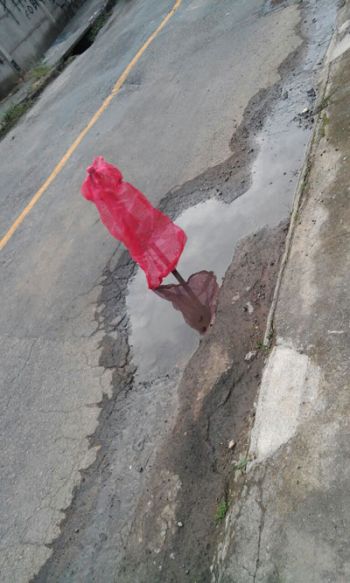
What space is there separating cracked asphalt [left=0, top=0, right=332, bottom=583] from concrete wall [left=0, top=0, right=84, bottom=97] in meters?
4.89

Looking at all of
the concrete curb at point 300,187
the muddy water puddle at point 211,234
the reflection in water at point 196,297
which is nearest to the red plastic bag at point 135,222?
the reflection in water at point 196,297

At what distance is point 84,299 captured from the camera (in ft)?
17.1

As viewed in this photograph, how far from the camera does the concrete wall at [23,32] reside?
13094 mm

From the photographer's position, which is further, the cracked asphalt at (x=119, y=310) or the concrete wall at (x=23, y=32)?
the concrete wall at (x=23, y=32)

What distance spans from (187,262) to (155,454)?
2.13 meters

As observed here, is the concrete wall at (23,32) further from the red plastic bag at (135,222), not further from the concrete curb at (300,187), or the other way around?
the red plastic bag at (135,222)

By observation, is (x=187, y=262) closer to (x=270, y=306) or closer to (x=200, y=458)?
(x=270, y=306)

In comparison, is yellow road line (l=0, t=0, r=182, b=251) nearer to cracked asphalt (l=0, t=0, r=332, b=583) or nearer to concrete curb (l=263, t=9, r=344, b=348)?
cracked asphalt (l=0, t=0, r=332, b=583)

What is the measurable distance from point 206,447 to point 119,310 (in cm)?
199

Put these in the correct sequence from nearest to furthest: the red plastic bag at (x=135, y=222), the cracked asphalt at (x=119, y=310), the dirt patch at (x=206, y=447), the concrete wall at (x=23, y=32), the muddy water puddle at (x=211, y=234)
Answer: the dirt patch at (x=206, y=447)
the cracked asphalt at (x=119, y=310)
the red plastic bag at (x=135, y=222)
the muddy water puddle at (x=211, y=234)
the concrete wall at (x=23, y=32)

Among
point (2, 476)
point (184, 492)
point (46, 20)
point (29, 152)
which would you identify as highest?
point (46, 20)

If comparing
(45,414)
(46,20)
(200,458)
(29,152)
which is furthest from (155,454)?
(46,20)

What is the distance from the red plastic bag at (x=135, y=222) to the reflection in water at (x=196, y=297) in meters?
0.18

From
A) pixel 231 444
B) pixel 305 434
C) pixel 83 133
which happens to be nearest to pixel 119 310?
pixel 231 444
